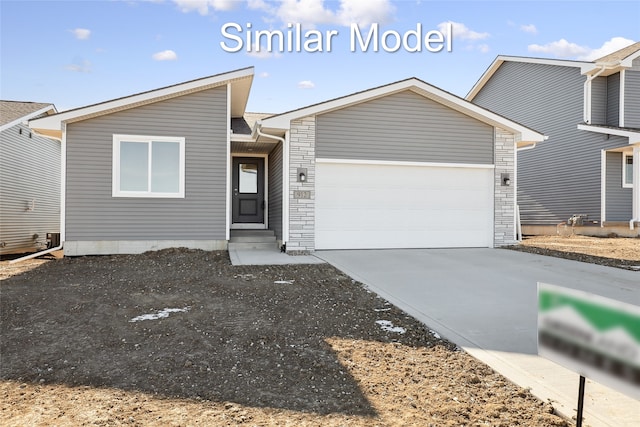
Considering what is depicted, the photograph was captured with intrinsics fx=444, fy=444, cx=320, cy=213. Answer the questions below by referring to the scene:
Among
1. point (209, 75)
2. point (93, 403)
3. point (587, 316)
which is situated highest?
point (209, 75)

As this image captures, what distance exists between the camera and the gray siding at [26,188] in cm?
1415

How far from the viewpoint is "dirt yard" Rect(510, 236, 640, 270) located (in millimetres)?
9305

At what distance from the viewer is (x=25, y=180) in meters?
15.3

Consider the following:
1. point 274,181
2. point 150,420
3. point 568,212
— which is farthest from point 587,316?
point 568,212

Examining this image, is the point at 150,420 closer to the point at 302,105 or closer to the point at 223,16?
the point at 302,105

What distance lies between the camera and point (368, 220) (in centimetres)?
1077

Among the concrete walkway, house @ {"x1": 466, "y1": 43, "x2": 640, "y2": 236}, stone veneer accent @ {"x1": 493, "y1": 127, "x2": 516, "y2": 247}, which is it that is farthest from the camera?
house @ {"x1": 466, "y1": 43, "x2": 640, "y2": 236}

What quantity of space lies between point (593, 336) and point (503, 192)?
1005cm

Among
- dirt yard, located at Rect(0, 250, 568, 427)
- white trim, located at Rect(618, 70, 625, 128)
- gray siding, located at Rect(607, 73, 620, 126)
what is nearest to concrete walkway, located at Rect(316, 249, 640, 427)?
dirt yard, located at Rect(0, 250, 568, 427)

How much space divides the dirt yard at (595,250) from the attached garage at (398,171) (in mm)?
1138

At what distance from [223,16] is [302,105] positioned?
11.5 ft

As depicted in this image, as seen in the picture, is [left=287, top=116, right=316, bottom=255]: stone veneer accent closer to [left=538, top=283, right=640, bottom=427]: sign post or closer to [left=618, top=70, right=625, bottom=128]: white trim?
[left=538, top=283, right=640, bottom=427]: sign post

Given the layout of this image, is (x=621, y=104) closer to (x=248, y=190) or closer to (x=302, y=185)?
(x=302, y=185)

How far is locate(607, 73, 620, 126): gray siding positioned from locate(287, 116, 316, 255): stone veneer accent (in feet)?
37.8
